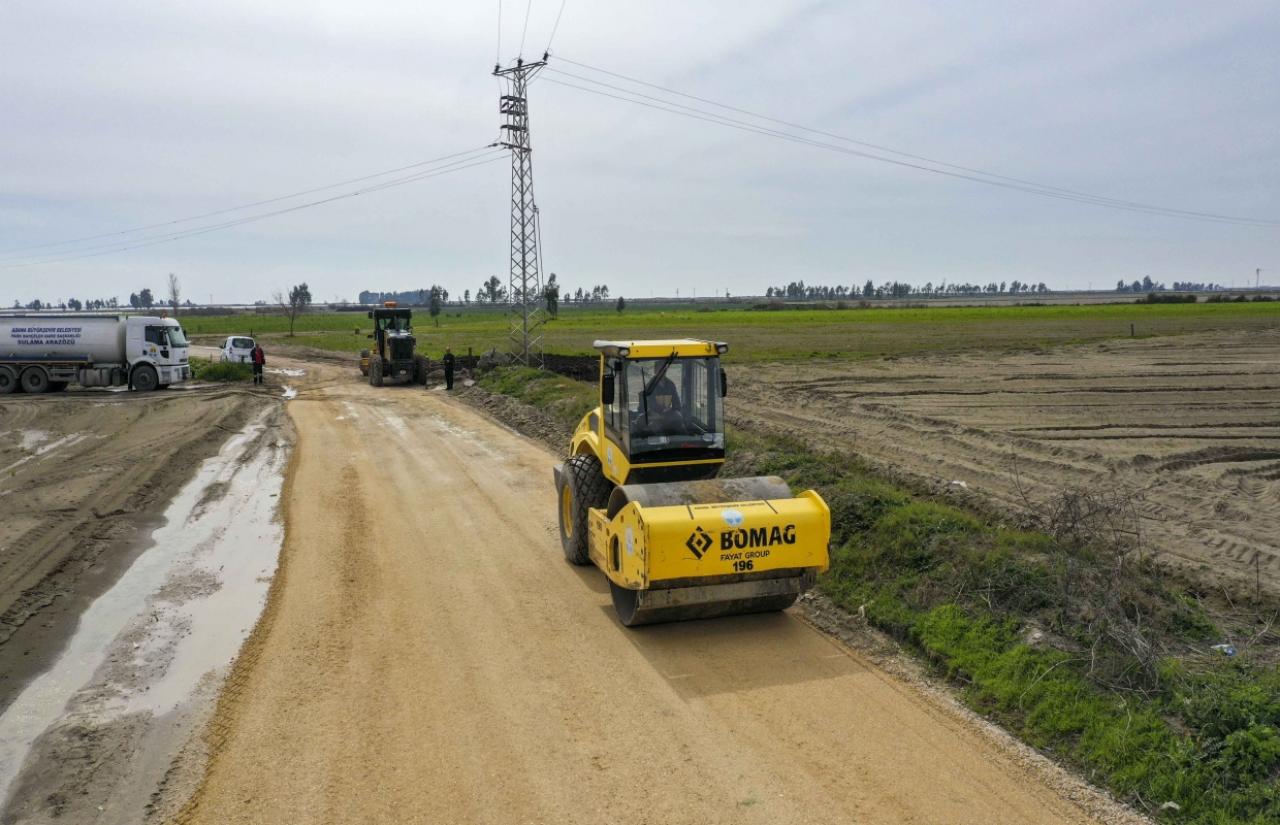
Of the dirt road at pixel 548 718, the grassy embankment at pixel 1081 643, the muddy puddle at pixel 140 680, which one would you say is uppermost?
the grassy embankment at pixel 1081 643

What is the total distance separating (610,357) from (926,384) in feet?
73.8

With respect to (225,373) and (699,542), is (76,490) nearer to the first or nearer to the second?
(699,542)

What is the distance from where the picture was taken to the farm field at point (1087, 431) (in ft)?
41.6

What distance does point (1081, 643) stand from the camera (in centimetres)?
780

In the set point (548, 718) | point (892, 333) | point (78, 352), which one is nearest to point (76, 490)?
point (548, 718)

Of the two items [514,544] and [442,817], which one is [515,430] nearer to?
[514,544]

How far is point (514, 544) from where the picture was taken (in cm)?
1236

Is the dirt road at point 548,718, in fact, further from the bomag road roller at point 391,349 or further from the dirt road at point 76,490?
the bomag road roller at point 391,349

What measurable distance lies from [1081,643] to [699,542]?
348cm

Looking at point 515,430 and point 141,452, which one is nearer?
point 141,452

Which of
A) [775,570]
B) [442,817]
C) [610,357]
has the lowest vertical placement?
[442,817]

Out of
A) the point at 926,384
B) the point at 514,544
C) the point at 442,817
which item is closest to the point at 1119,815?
the point at 442,817

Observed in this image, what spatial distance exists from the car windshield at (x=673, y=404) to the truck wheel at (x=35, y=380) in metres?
33.0

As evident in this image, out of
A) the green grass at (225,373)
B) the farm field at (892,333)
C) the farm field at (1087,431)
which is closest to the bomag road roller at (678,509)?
the farm field at (1087,431)
